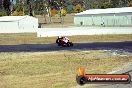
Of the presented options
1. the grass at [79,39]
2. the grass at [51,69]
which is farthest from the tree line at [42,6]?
the grass at [51,69]

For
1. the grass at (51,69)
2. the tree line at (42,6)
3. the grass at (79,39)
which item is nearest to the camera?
the grass at (51,69)

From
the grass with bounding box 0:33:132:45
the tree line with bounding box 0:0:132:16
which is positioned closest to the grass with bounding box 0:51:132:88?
the grass with bounding box 0:33:132:45

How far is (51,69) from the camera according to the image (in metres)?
20.0

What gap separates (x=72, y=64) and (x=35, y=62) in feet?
8.75

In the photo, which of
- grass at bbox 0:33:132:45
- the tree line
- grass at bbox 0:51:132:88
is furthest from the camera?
the tree line

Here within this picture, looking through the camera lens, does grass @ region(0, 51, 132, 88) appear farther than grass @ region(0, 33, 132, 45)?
No

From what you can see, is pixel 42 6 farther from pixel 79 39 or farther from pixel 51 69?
pixel 51 69

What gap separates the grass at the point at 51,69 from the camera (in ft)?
52.3

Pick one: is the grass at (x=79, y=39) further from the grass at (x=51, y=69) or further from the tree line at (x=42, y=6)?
the tree line at (x=42, y=6)

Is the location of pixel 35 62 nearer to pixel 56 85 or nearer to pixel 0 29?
pixel 56 85

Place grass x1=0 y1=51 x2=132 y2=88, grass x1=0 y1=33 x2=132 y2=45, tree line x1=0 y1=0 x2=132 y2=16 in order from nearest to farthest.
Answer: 1. grass x1=0 y1=51 x2=132 y2=88
2. grass x1=0 y1=33 x2=132 y2=45
3. tree line x1=0 y1=0 x2=132 y2=16

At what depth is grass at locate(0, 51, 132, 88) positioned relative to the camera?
1595 centimetres

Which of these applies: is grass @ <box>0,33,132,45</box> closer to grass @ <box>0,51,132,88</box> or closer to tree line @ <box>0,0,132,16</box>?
grass @ <box>0,51,132,88</box>

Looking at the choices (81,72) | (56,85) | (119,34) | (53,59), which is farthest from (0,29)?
(81,72)
